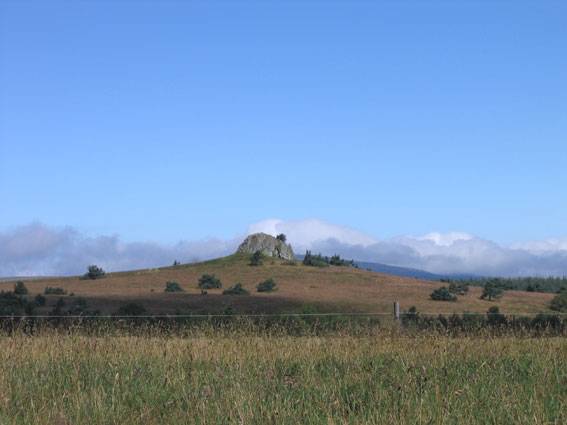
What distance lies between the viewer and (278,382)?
30.1 feet

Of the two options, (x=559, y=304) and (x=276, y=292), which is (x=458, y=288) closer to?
(x=559, y=304)

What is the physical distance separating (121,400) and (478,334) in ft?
34.7

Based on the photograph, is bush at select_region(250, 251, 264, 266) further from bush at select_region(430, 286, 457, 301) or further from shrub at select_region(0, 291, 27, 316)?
shrub at select_region(0, 291, 27, 316)

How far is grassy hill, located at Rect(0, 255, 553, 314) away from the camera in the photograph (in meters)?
31.0

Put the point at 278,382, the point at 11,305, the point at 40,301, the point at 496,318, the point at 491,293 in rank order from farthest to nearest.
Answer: the point at 491,293 < the point at 40,301 < the point at 11,305 < the point at 496,318 < the point at 278,382

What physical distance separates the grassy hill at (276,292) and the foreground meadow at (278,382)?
14879 millimetres

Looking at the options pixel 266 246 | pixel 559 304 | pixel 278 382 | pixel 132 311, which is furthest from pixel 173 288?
pixel 278 382

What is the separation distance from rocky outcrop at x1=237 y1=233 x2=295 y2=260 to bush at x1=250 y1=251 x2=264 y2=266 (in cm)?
182

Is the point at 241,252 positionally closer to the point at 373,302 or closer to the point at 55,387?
the point at 373,302

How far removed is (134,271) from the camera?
49.1 m

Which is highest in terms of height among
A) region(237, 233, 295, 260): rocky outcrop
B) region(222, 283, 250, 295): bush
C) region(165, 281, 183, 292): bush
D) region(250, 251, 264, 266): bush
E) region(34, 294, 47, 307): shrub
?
region(237, 233, 295, 260): rocky outcrop

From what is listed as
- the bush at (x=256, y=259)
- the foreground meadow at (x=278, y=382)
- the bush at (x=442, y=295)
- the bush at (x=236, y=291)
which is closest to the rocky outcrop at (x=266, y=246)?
the bush at (x=256, y=259)

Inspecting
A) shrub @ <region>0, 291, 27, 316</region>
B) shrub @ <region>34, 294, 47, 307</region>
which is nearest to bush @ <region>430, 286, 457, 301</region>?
shrub @ <region>34, 294, 47, 307</region>

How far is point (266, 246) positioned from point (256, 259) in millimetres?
3506
